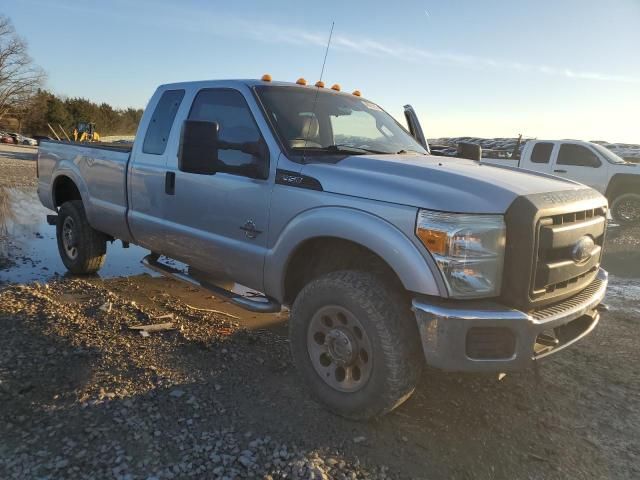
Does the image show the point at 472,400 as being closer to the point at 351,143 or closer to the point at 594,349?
the point at 594,349

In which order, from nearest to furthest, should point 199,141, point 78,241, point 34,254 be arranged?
point 199,141 < point 78,241 < point 34,254

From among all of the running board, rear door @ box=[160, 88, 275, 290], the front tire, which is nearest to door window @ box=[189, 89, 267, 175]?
rear door @ box=[160, 88, 275, 290]

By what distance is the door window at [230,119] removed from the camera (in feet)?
12.1

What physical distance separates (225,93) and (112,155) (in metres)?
1.64

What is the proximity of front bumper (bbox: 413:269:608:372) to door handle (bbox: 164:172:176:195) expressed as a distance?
2366 millimetres

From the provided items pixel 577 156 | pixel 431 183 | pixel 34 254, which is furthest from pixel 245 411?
pixel 577 156

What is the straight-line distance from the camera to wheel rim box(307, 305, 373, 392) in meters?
2.99

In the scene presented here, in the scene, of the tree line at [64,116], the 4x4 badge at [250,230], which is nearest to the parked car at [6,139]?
the tree line at [64,116]

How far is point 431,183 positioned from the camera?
2854mm

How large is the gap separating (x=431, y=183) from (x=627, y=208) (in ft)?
38.3

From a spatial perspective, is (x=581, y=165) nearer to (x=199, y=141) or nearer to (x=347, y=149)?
(x=347, y=149)

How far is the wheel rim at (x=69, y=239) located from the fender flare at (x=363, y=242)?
11.0 feet

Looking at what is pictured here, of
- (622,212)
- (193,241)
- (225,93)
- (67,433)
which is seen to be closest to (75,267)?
(193,241)

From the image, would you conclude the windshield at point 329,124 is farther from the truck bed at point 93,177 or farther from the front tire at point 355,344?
the truck bed at point 93,177
